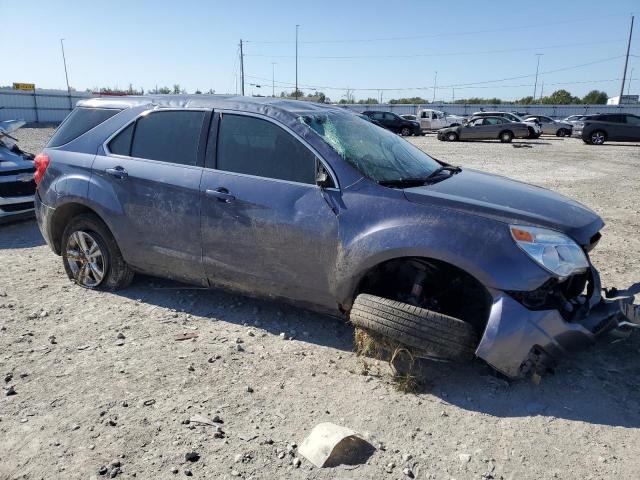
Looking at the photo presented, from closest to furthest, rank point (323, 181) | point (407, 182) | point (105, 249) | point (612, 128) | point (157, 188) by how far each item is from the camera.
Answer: point (323, 181)
point (407, 182)
point (157, 188)
point (105, 249)
point (612, 128)

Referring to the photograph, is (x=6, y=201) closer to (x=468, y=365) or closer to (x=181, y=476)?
(x=181, y=476)

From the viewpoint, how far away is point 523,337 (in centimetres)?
284

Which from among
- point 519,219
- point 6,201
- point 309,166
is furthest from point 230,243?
point 6,201

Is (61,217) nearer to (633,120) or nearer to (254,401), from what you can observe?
(254,401)

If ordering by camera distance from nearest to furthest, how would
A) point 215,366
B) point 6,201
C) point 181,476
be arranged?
point 181,476 → point 215,366 → point 6,201

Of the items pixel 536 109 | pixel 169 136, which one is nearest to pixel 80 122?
pixel 169 136

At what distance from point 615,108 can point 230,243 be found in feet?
176

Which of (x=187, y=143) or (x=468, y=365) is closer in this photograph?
(x=468, y=365)

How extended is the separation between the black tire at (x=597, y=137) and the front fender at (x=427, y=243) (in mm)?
24986

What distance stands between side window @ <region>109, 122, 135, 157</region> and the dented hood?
247 centimetres

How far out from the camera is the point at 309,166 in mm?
3494

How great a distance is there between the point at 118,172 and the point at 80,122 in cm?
85

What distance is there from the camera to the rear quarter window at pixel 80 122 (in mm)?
4469

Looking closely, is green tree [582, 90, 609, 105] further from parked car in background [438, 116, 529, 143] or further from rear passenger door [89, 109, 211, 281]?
rear passenger door [89, 109, 211, 281]
